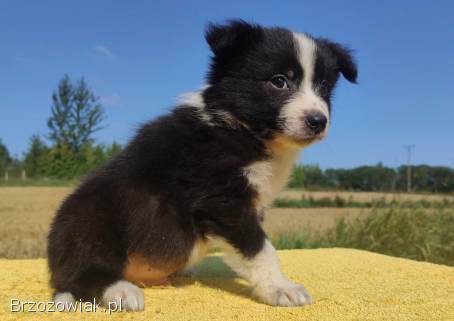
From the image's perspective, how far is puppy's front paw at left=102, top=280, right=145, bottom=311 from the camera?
115 inches

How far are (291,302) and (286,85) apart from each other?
60.3 inches

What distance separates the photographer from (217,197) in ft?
10.2

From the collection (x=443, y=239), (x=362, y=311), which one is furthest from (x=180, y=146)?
(x=443, y=239)

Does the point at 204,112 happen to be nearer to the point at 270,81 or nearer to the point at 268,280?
the point at 270,81

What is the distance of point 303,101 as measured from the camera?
3197mm

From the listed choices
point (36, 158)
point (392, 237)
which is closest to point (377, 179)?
point (392, 237)

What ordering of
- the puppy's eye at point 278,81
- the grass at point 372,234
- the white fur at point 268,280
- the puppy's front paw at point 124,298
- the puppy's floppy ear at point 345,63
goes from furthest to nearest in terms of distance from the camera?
1. the grass at point 372,234
2. the puppy's floppy ear at point 345,63
3. the puppy's eye at point 278,81
4. the white fur at point 268,280
5. the puppy's front paw at point 124,298

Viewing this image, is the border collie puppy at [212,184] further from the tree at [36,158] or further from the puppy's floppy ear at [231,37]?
the tree at [36,158]

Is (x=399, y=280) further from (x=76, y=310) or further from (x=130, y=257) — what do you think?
(x=76, y=310)

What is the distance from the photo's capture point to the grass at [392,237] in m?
7.56

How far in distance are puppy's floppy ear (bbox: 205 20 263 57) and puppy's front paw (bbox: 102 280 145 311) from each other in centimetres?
187

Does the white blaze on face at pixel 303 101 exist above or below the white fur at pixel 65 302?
above

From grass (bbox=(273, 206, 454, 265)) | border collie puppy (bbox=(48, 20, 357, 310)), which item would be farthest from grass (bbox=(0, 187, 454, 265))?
border collie puppy (bbox=(48, 20, 357, 310))

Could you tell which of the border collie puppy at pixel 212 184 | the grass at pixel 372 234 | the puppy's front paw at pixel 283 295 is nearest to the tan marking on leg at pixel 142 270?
the border collie puppy at pixel 212 184
